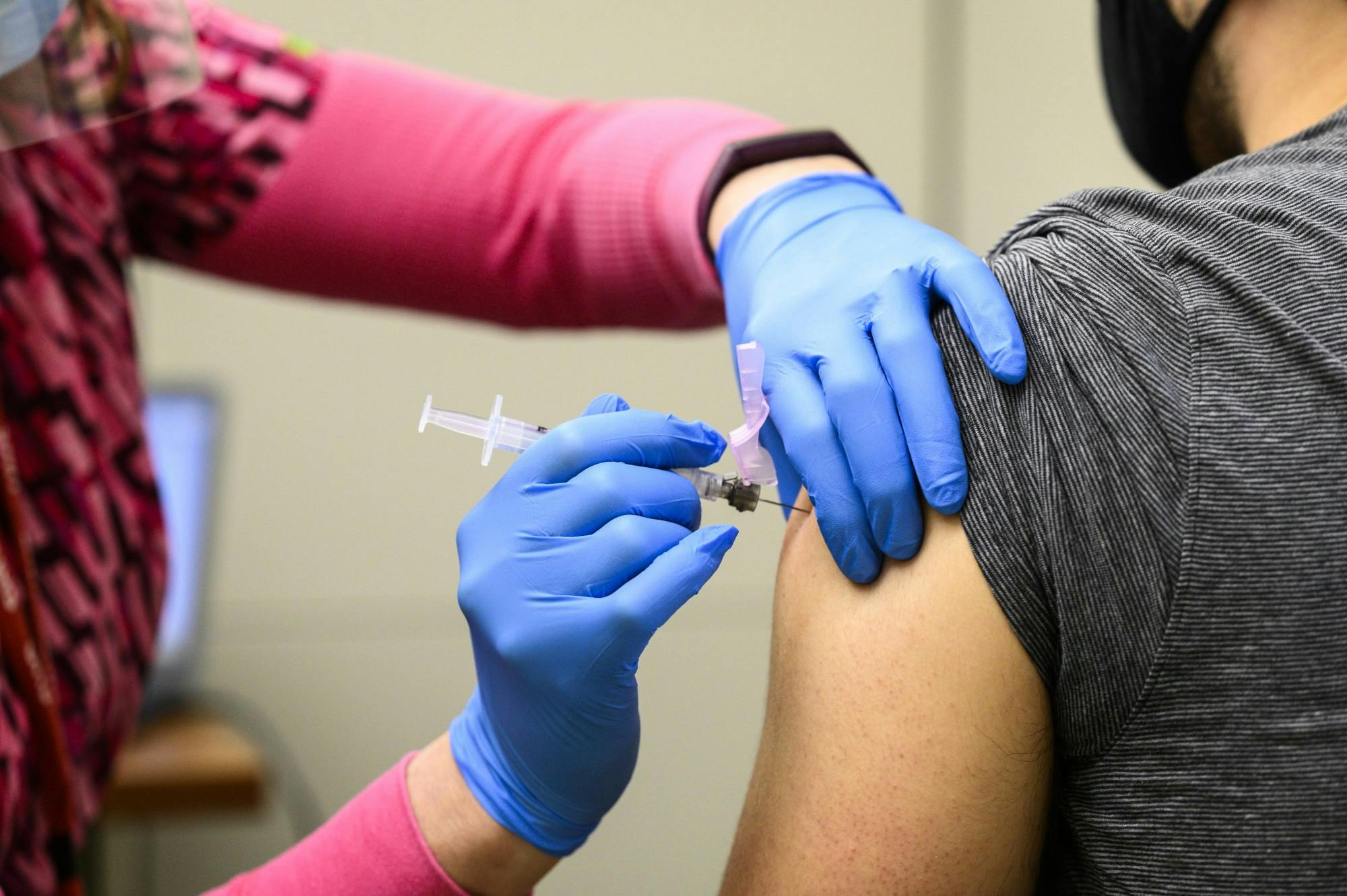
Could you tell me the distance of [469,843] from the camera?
0.83m

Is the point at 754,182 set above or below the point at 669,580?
above

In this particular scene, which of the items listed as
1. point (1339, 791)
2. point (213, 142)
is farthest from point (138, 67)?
point (1339, 791)

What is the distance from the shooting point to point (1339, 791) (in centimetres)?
59

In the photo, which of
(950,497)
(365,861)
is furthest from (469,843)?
(950,497)

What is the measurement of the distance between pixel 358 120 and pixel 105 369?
1.32 feet

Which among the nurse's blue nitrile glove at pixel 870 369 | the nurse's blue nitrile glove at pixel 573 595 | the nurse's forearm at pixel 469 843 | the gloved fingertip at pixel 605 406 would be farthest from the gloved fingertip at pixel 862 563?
the nurse's forearm at pixel 469 843

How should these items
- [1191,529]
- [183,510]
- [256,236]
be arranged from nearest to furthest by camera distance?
[1191,529] → [256,236] → [183,510]

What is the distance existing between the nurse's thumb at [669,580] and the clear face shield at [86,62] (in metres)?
0.62

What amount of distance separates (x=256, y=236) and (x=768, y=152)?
1.95 ft

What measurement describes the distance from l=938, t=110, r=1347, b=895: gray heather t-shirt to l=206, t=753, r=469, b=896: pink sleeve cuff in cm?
45

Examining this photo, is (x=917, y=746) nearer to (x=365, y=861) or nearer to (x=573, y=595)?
(x=573, y=595)

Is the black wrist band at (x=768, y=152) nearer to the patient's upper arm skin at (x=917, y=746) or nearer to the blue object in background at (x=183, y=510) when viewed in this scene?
the patient's upper arm skin at (x=917, y=746)

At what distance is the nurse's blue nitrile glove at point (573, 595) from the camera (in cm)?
76

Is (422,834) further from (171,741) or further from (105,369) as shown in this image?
(171,741)
